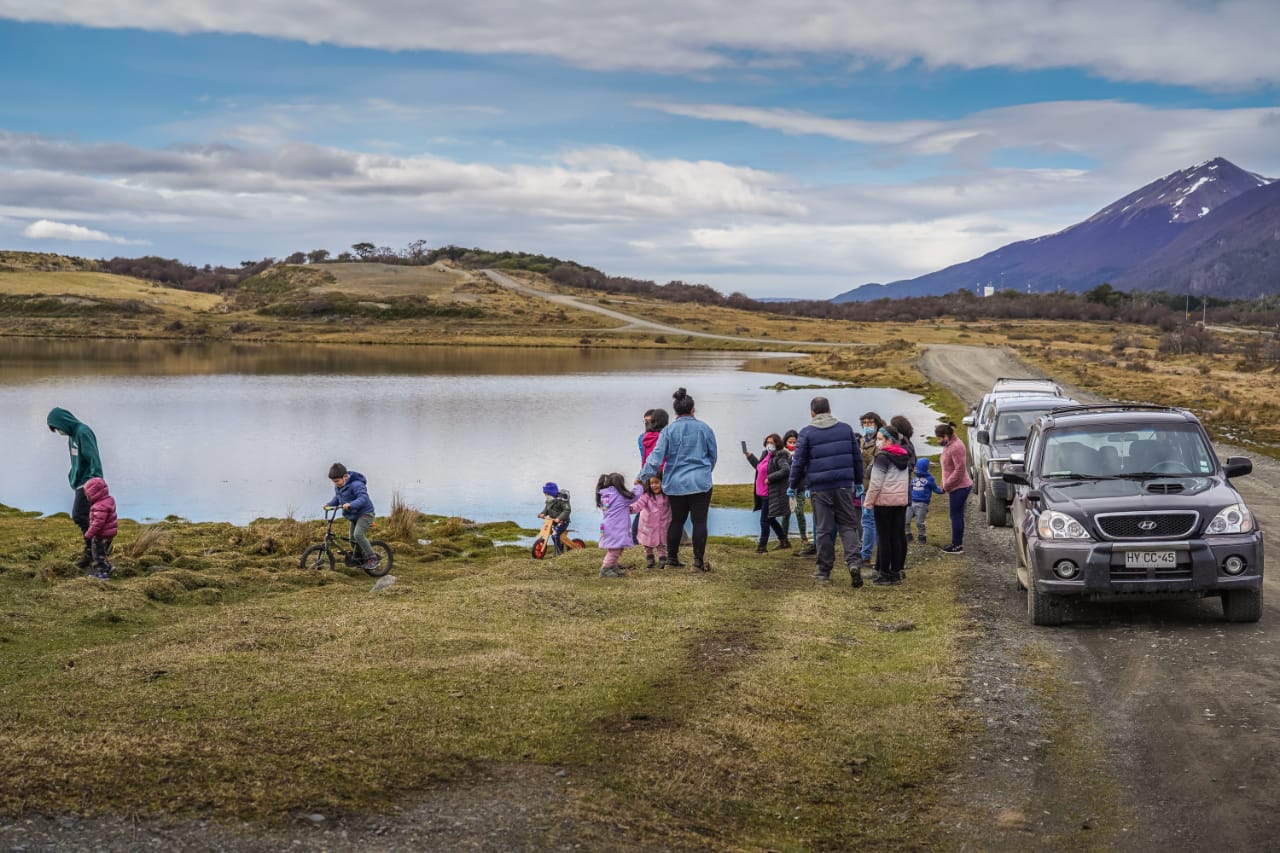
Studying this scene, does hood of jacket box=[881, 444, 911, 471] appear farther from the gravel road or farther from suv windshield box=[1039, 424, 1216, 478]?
the gravel road

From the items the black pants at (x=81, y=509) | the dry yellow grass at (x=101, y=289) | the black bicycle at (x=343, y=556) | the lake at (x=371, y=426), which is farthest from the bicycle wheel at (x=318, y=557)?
the dry yellow grass at (x=101, y=289)

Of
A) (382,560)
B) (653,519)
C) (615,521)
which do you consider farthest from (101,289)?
(615,521)

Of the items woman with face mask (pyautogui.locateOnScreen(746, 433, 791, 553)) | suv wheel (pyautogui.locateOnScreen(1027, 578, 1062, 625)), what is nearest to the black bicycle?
woman with face mask (pyautogui.locateOnScreen(746, 433, 791, 553))

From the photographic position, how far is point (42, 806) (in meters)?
6.39

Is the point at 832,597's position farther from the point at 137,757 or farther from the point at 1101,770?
the point at 137,757

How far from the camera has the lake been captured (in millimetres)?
29094

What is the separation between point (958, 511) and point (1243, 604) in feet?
20.3

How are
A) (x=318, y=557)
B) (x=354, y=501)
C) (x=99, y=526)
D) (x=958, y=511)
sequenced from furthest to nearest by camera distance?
1. (x=958, y=511)
2. (x=318, y=557)
3. (x=354, y=501)
4. (x=99, y=526)

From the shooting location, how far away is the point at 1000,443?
73.0ft

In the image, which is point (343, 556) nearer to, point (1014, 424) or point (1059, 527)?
point (1059, 527)

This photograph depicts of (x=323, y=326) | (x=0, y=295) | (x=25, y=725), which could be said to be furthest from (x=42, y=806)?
(x=0, y=295)

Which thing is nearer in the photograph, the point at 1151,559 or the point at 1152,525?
the point at 1151,559

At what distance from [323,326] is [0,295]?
135 feet

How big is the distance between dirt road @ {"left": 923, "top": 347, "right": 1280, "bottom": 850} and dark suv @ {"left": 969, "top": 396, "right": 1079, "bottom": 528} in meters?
7.47
